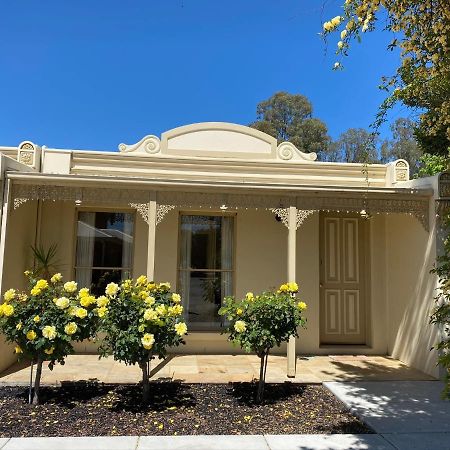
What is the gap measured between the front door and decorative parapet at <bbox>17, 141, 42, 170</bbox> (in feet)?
17.2

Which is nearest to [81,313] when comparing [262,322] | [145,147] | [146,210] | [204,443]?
[204,443]

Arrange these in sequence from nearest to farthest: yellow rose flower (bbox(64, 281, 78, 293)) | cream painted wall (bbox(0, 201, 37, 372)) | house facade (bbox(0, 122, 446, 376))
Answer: yellow rose flower (bbox(64, 281, 78, 293)) → cream painted wall (bbox(0, 201, 37, 372)) → house facade (bbox(0, 122, 446, 376))

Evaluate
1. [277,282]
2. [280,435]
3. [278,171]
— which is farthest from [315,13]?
[277,282]

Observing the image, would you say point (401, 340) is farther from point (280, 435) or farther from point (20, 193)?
point (20, 193)

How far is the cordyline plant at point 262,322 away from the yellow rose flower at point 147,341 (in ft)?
3.13

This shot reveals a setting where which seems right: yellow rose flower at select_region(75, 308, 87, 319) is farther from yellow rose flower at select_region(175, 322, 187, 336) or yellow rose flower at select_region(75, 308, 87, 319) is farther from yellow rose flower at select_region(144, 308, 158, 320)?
yellow rose flower at select_region(175, 322, 187, 336)

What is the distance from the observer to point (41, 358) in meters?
4.82

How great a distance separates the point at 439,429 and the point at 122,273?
17.9 feet

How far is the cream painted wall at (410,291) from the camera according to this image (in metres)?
6.51

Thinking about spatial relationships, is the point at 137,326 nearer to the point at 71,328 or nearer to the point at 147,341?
the point at 147,341

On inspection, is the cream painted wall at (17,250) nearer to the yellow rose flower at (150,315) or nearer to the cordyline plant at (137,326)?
the cordyline plant at (137,326)

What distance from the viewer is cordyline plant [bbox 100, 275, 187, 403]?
454 cm

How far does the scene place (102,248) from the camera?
7.92m

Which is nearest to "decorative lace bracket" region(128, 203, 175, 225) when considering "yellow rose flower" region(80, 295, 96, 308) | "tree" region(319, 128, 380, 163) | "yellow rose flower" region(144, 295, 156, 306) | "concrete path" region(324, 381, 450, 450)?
"yellow rose flower" region(80, 295, 96, 308)
